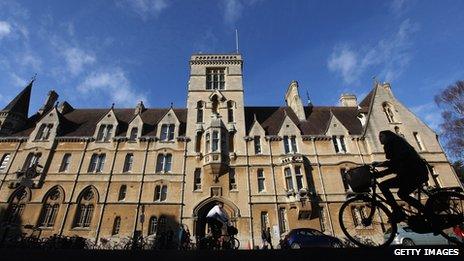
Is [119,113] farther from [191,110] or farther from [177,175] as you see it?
[177,175]

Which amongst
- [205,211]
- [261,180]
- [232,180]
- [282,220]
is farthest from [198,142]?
[282,220]

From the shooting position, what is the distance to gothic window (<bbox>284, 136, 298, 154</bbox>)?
1168 inches

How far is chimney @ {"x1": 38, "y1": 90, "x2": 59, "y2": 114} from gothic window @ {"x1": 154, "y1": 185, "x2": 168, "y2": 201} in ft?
68.9

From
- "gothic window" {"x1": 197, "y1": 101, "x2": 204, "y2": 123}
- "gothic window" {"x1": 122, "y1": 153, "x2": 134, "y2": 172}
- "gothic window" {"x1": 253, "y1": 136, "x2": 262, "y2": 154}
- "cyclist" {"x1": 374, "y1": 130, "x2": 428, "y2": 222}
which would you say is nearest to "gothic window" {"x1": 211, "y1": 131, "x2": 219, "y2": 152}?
A: "gothic window" {"x1": 197, "y1": 101, "x2": 204, "y2": 123}

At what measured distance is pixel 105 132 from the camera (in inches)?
1228

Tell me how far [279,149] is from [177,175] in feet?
36.0

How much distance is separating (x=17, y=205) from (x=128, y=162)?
10.6 m

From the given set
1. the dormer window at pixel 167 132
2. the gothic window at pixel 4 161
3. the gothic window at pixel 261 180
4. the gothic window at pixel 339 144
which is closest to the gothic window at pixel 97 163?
the dormer window at pixel 167 132

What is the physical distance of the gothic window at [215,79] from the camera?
3566 centimetres

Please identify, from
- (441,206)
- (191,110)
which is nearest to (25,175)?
(191,110)

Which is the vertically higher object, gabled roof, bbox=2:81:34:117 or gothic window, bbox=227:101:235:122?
gabled roof, bbox=2:81:34:117

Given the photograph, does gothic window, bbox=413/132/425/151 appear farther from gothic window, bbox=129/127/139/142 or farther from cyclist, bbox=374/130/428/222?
gothic window, bbox=129/127/139/142

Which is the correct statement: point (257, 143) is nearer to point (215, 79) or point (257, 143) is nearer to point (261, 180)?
point (261, 180)

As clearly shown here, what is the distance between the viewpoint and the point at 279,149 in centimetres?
2969
